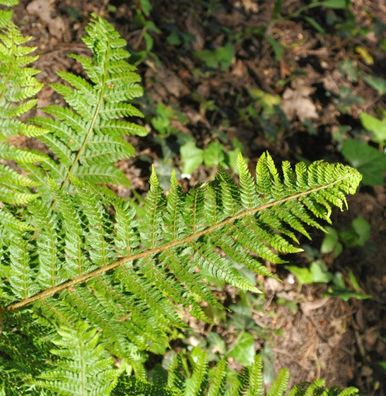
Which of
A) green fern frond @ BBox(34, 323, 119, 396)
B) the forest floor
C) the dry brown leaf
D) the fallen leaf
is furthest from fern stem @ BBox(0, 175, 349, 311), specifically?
the fallen leaf

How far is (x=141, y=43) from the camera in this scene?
3301 mm

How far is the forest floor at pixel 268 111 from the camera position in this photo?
2895 mm

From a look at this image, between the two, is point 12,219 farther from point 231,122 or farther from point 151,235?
point 231,122

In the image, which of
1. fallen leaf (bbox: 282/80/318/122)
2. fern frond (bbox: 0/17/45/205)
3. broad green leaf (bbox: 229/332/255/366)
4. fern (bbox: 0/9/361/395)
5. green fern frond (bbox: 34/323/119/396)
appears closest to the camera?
green fern frond (bbox: 34/323/119/396)

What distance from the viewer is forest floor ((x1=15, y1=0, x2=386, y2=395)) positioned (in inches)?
114

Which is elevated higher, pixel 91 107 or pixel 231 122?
pixel 91 107

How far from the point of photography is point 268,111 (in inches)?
141

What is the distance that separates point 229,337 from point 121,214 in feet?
5.02

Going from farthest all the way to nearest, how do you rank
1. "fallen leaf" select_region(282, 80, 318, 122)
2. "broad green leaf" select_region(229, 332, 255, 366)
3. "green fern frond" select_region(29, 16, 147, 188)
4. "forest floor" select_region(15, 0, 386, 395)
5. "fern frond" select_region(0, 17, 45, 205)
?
"fallen leaf" select_region(282, 80, 318, 122)
"forest floor" select_region(15, 0, 386, 395)
"broad green leaf" select_region(229, 332, 255, 366)
"green fern frond" select_region(29, 16, 147, 188)
"fern frond" select_region(0, 17, 45, 205)

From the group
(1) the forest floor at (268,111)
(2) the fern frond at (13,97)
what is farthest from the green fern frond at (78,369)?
(1) the forest floor at (268,111)

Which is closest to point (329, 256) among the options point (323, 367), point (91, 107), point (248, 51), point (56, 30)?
point (323, 367)

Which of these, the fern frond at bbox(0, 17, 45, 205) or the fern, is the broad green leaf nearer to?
the fern

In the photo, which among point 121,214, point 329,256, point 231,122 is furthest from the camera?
point 231,122

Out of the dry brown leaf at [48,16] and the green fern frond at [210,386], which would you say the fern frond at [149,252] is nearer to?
the green fern frond at [210,386]
